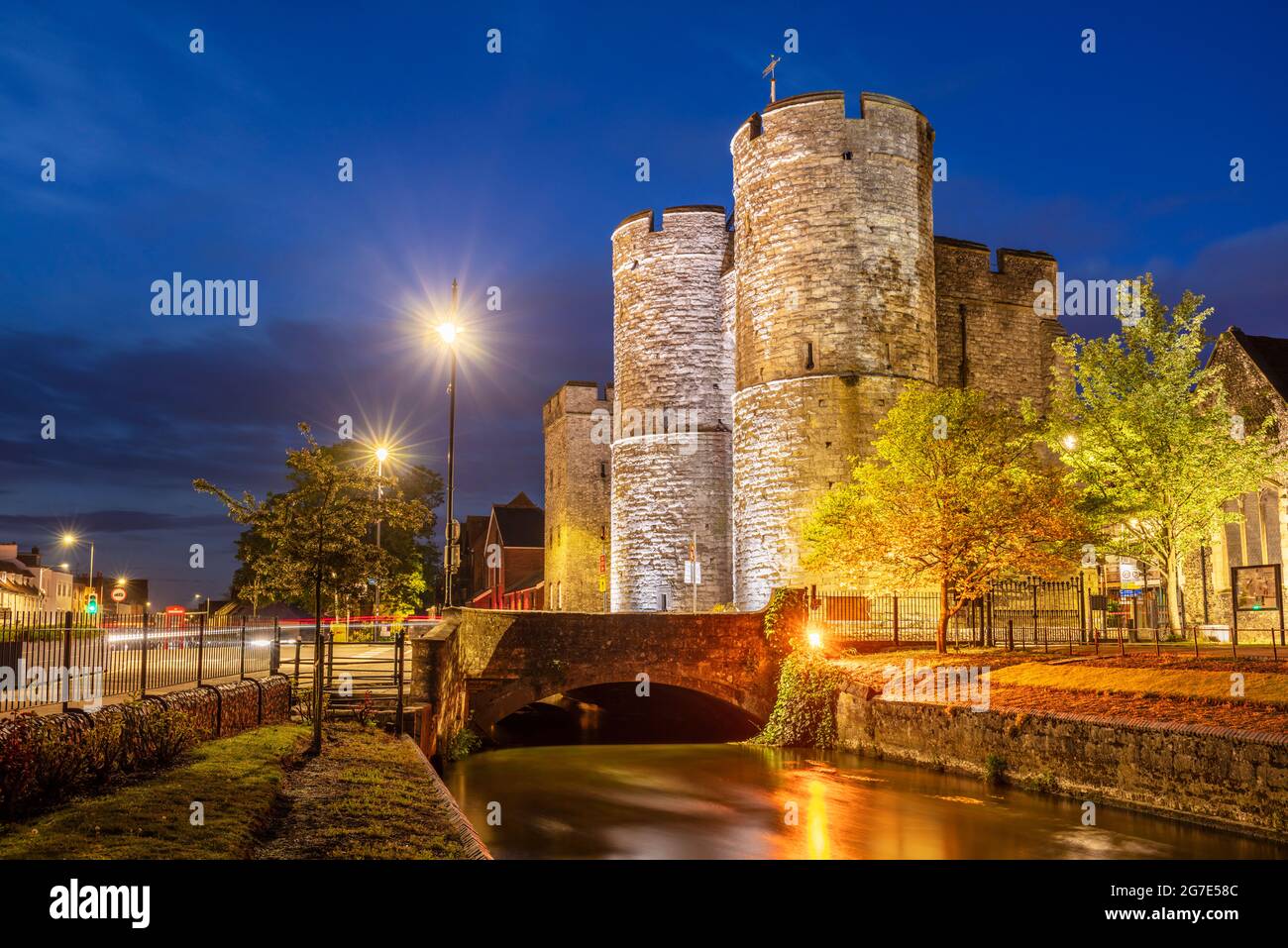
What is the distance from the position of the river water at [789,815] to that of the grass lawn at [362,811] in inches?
104

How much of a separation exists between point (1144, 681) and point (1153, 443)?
9.60m

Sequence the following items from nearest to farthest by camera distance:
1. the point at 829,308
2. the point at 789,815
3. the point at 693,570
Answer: the point at 789,815 < the point at 829,308 < the point at 693,570

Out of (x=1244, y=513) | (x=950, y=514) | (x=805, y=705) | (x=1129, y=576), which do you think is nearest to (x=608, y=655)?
(x=805, y=705)

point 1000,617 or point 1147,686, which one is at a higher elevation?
point 1000,617

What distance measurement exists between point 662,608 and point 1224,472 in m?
19.2

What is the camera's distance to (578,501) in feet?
162

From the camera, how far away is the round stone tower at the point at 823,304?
29.7 meters

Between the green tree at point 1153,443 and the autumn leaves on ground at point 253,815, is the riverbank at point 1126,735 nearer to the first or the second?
the green tree at point 1153,443

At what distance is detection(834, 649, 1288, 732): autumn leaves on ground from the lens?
44.6 ft

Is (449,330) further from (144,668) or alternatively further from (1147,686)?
(1147,686)

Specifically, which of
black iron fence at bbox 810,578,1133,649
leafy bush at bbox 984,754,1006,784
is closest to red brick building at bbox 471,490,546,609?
black iron fence at bbox 810,578,1133,649

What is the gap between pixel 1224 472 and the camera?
75.7 feet

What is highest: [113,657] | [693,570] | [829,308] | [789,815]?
[829,308]
